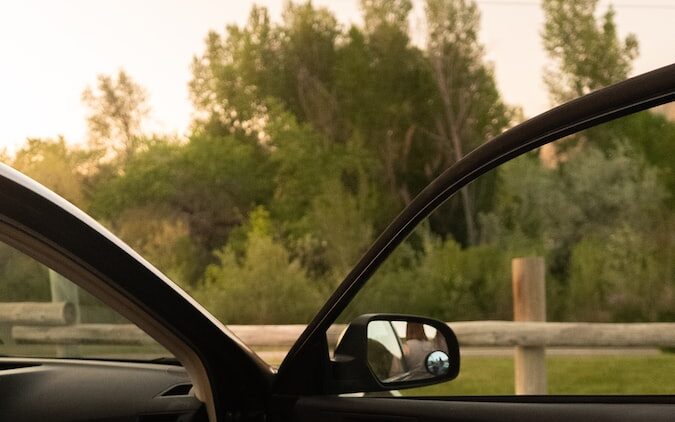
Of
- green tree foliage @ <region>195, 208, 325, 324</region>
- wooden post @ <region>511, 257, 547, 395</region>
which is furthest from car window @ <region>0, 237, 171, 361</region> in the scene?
green tree foliage @ <region>195, 208, 325, 324</region>

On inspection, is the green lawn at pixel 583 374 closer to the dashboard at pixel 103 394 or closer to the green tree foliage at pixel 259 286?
the dashboard at pixel 103 394

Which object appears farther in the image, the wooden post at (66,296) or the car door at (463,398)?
the wooden post at (66,296)

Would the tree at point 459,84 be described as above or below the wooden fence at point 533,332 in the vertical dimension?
above

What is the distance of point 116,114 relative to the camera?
1069cm

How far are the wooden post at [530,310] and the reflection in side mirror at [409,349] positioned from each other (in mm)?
2398

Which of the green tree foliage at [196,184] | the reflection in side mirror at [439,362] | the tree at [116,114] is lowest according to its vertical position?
the reflection in side mirror at [439,362]

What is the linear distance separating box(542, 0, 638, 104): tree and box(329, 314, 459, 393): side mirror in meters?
8.63

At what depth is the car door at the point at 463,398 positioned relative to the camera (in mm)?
889

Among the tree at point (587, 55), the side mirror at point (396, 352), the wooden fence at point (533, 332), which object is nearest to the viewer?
the side mirror at point (396, 352)

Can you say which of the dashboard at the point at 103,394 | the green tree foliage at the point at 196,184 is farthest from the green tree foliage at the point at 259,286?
the dashboard at the point at 103,394

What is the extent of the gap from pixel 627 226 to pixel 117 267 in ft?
15.9

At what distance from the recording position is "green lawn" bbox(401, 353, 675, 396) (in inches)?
78.9

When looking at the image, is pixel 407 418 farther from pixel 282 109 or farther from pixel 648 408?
pixel 282 109

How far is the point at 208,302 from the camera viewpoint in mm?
8961
